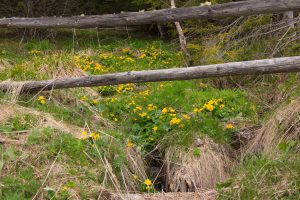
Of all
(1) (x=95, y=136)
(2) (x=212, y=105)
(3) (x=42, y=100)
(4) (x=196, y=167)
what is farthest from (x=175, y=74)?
(3) (x=42, y=100)

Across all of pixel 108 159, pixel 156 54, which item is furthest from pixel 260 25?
pixel 108 159

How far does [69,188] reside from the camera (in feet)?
14.1

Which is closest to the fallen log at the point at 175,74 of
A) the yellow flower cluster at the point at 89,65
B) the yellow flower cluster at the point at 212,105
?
the yellow flower cluster at the point at 212,105

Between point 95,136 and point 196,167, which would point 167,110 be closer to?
point 196,167

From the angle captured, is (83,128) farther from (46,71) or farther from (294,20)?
(294,20)

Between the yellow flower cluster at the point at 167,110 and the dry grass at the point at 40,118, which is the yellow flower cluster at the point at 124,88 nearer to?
the yellow flower cluster at the point at 167,110

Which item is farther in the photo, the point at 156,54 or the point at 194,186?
the point at 156,54

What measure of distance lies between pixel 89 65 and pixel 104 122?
11.0 ft

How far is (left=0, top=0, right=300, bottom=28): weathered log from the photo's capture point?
199 inches

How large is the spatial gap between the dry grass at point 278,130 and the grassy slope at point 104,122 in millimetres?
298

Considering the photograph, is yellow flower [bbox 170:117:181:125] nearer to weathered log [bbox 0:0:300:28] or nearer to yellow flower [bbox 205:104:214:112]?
yellow flower [bbox 205:104:214:112]

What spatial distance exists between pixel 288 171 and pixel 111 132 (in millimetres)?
2191

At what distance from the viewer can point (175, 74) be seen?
18.2 ft

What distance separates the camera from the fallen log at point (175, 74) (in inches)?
200
